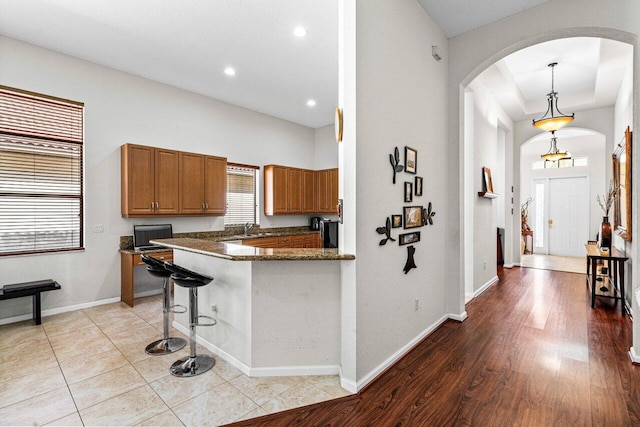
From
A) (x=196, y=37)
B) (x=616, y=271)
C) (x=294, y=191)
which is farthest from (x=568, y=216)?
(x=196, y=37)

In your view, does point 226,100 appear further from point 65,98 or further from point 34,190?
point 34,190

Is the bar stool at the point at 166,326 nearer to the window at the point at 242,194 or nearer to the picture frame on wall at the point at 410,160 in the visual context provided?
the picture frame on wall at the point at 410,160

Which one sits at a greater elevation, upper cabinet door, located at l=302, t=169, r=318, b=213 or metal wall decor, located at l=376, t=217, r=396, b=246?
upper cabinet door, located at l=302, t=169, r=318, b=213

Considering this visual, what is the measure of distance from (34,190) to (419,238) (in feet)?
15.4

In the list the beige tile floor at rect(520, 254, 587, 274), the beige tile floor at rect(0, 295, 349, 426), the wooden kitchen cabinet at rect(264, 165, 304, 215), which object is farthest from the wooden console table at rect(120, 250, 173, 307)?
the beige tile floor at rect(520, 254, 587, 274)

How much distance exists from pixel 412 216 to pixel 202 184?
11.9 ft

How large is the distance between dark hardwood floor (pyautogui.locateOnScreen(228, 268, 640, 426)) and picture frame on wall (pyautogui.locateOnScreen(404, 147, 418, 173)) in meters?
1.72

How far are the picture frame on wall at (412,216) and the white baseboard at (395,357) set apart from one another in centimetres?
112

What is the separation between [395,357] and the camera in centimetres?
273

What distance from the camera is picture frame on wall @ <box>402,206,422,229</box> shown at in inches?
114

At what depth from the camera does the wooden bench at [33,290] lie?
3.41 meters

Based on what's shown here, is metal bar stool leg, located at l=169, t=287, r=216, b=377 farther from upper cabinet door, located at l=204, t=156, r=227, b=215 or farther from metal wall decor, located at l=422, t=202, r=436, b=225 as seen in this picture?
upper cabinet door, located at l=204, t=156, r=227, b=215

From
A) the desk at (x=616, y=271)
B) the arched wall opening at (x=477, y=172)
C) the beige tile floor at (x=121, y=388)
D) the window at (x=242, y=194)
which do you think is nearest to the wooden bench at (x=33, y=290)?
the beige tile floor at (x=121, y=388)

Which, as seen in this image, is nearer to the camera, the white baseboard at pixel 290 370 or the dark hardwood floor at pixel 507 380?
the dark hardwood floor at pixel 507 380
